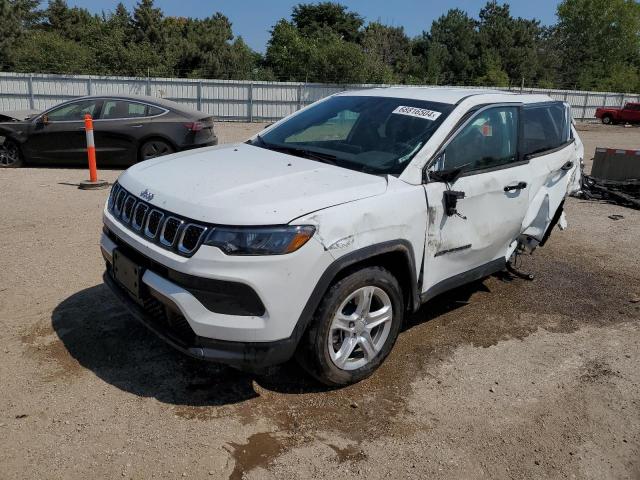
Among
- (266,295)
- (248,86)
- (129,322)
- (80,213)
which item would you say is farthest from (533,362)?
(248,86)

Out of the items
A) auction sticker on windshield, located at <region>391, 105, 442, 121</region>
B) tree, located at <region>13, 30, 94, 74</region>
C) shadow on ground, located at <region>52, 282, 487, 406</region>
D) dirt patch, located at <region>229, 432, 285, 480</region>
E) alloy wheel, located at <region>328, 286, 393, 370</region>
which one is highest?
tree, located at <region>13, 30, 94, 74</region>

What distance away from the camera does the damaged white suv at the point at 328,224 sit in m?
2.71

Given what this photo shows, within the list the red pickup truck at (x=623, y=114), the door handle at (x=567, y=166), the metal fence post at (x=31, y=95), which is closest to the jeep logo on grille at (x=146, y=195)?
the door handle at (x=567, y=166)

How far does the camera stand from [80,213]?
6973mm

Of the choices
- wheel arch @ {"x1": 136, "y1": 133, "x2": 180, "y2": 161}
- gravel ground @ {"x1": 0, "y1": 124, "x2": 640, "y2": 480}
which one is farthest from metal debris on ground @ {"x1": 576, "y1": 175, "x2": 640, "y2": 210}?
wheel arch @ {"x1": 136, "y1": 133, "x2": 180, "y2": 161}

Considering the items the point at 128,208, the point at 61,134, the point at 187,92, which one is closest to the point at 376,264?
the point at 128,208

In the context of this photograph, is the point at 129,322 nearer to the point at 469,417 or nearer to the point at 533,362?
the point at 469,417

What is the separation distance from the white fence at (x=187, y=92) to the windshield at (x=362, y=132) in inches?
776

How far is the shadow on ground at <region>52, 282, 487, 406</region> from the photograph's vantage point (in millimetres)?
3207

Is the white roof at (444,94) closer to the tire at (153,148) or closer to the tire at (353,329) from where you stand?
the tire at (353,329)

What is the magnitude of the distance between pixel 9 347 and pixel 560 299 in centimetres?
446

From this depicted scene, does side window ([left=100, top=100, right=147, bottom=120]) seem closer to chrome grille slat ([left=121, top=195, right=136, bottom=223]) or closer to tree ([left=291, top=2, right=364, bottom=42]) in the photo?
chrome grille slat ([left=121, top=195, right=136, bottom=223])

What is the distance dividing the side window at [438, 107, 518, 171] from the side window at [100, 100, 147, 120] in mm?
7717

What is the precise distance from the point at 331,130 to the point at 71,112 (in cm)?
758
